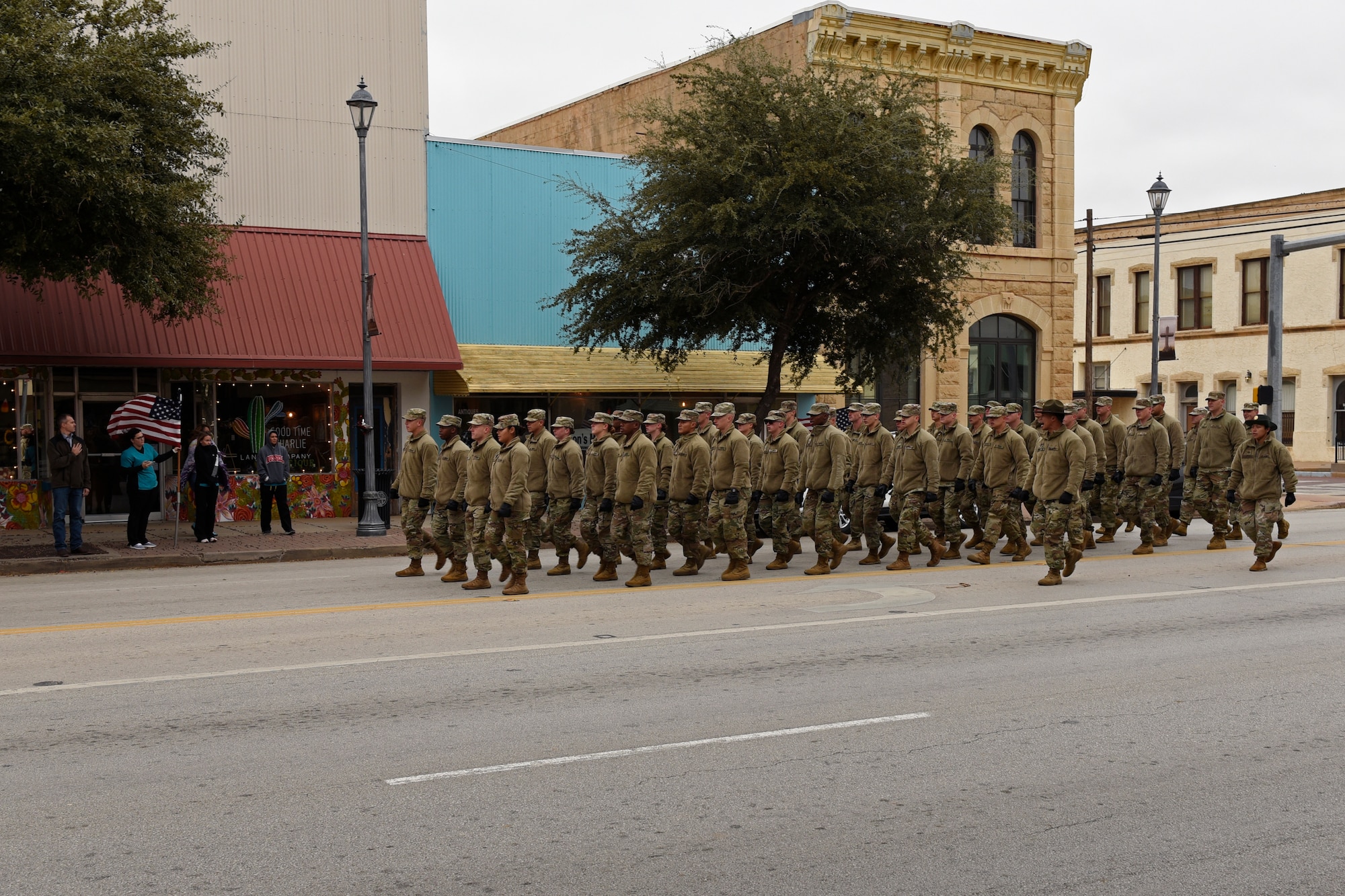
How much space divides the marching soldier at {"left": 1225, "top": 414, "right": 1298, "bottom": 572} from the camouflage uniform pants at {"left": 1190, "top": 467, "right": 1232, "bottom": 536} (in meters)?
1.99

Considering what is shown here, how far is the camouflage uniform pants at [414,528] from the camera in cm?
1405

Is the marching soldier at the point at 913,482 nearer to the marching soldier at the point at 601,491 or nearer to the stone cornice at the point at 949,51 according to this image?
the marching soldier at the point at 601,491

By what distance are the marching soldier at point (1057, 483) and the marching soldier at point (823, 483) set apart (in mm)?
2129

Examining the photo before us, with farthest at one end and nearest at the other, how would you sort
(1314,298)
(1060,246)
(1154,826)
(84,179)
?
(1314,298)
(1060,246)
(84,179)
(1154,826)

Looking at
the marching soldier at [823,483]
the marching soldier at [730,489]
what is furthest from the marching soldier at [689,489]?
the marching soldier at [823,483]

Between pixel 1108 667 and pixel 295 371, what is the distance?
54.1 ft

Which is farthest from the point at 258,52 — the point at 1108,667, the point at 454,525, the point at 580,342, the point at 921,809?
the point at 921,809

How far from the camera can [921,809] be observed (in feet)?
18.9

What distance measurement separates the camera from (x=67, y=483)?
16688 millimetres

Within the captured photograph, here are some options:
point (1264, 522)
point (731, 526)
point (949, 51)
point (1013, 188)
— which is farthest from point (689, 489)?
point (1013, 188)

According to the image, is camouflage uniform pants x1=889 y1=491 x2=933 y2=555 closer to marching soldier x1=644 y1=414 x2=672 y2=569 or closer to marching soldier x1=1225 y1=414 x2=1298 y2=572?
marching soldier x1=644 y1=414 x2=672 y2=569

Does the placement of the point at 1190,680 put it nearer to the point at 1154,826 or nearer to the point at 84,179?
the point at 1154,826

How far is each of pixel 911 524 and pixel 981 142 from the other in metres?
17.1

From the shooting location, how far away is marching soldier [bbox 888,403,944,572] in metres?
14.9
